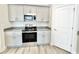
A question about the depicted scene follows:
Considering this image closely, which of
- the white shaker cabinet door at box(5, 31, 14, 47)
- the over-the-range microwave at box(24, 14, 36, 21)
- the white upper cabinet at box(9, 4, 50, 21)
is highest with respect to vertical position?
the white upper cabinet at box(9, 4, 50, 21)

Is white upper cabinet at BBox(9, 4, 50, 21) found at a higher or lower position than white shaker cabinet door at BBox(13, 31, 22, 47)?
higher

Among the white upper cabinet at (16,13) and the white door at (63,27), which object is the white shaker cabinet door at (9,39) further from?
the white door at (63,27)

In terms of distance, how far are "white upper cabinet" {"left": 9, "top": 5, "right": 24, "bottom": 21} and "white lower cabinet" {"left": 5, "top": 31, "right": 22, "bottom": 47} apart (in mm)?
574

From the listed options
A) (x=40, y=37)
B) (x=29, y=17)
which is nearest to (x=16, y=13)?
(x=29, y=17)

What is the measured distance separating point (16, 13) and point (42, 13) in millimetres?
959

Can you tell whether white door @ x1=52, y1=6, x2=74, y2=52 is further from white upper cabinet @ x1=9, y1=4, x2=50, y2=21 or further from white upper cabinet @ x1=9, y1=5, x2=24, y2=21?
white upper cabinet @ x1=9, y1=5, x2=24, y2=21

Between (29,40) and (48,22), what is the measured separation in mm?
1083

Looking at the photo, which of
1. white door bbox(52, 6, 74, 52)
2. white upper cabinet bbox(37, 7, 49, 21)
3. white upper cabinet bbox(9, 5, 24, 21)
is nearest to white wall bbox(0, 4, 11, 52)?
white upper cabinet bbox(9, 5, 24, 21)

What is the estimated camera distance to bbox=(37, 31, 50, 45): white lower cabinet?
11.2 feet

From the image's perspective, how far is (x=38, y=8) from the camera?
3.53 meters

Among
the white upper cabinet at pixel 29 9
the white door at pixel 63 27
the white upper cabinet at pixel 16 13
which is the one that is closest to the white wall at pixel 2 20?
the white upper cabinet at pixel 16 13

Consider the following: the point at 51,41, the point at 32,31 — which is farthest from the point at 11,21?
the point at 51,41

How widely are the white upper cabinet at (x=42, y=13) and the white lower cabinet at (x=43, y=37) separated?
559 mm

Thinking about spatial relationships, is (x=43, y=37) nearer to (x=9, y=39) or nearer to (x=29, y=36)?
(x=29, y=36)
